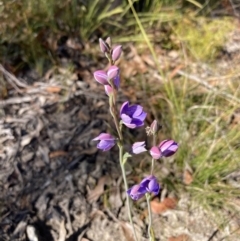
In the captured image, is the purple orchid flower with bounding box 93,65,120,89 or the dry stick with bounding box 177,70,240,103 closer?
the purple orchid flower with bounding box 93,65,120,89

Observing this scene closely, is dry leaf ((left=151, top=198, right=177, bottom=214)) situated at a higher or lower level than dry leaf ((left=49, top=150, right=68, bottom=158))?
lower

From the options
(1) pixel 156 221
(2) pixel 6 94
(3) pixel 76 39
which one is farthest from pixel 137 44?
(1) pixel 156 221

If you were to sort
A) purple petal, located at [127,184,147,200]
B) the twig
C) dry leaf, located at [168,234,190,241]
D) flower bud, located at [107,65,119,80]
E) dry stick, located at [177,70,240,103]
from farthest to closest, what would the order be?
the twig
dry stick, located at [177,70,240,103]
dry leaf, located at [168,234,190,241]
purple petal, located at [127,184,147,200]
flower bud, located at [107,65,119,80]

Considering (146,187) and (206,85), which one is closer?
(146,187)

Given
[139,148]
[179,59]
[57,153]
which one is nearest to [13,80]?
[57,153]

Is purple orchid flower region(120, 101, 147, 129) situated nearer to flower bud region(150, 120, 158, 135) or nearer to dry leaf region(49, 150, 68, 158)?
flower bud region(150, 120, 158, 135)

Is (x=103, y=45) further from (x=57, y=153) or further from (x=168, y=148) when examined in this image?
(x=57, y=153)

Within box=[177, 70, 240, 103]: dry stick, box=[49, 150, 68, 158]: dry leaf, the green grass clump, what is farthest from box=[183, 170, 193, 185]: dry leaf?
the green grass clump
